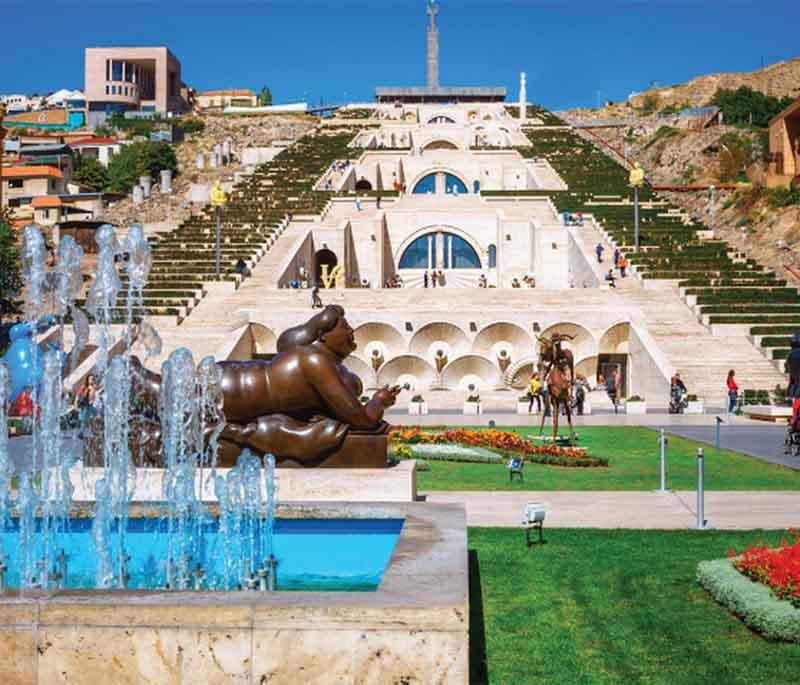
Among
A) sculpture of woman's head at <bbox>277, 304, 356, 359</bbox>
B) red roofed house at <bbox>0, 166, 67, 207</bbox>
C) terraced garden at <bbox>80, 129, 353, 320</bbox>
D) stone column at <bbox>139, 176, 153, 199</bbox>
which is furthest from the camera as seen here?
red roofed house at <bbox>0, 166, 67, 207</bbox>

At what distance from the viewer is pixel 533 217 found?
47.7 m

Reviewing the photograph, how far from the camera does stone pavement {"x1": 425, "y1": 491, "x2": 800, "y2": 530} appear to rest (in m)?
11.3

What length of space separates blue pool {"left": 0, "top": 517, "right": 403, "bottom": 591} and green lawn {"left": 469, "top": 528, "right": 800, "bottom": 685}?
88cm

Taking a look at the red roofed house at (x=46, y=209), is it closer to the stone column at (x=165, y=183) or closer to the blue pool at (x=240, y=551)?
the stone column at (x=165, y=183)

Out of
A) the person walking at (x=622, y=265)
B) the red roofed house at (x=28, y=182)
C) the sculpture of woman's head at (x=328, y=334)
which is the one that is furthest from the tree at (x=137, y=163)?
the sculpture of woman's head at (x=328, y=334)

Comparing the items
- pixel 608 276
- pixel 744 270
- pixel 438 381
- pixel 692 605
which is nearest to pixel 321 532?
pixel 692 605

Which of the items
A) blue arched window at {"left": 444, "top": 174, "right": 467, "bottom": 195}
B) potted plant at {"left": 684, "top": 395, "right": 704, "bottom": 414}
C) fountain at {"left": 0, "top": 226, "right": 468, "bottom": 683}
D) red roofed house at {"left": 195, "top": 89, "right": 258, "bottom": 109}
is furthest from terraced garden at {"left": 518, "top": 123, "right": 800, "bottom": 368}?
red roofed house at {"left": 195, "top": 89, "right": 258, "bottom": 109}

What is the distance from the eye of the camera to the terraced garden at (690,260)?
31.9 meters

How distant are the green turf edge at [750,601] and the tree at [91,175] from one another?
221 ft

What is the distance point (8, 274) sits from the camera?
38.5 metres

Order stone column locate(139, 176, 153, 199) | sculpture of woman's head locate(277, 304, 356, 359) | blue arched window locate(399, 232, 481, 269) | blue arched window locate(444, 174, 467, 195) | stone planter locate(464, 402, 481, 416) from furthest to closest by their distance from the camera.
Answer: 1. stone column locate(139, 176, 153, 199)
2. blue arched window locate(444, 174, 467, 195)
3. blue arched window locate(399, 232, 481, 269)
4. stone planter locate(464, 402, 481, 416)
5. sculpture of woman's head locate(277, 304, 356, 359)

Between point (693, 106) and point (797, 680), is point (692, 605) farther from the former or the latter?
point (693, 106)

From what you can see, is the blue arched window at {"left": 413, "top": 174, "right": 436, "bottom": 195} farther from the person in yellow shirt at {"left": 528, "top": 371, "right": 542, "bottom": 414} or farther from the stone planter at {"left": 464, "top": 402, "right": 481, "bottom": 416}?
the person in yellow shirt at {"left": 528, "top": 371, "right": 542, "bottom": 414}

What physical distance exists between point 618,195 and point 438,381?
2330 cm
